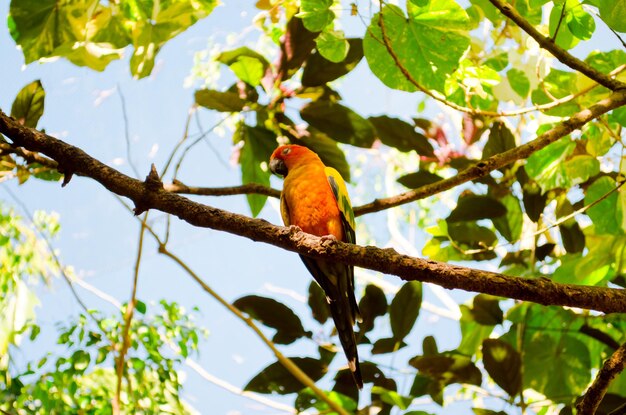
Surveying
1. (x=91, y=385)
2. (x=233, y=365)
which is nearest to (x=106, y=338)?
(x=91, y=385)

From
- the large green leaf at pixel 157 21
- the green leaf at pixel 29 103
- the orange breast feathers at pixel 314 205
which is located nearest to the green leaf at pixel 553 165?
the orange breast feathers at pixel 314 205

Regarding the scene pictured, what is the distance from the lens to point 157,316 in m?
3.10

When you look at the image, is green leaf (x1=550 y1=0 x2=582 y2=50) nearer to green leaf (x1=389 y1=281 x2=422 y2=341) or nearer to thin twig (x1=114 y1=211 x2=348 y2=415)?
green leaf (x1=389 y1=281 x2=422 y2=341)

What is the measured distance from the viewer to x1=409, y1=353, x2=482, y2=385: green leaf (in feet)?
7.41

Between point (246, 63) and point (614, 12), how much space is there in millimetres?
1334

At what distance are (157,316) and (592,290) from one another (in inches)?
88.0

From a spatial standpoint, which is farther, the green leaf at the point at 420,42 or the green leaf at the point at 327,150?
the green leaf at the point at 327,150

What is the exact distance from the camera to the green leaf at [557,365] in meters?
2.44

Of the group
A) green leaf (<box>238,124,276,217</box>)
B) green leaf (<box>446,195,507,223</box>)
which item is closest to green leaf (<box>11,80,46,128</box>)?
green leaf (<box>238,124,276,217</box>)

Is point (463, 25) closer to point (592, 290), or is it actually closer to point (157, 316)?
point (592, 290)

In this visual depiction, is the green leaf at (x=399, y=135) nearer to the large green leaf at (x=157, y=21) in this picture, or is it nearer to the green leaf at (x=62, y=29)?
the large green leaf at (x=157, y=21)

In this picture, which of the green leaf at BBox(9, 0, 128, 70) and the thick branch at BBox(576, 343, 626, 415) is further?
the green leaf at BBox(9, 0, 128, 70)

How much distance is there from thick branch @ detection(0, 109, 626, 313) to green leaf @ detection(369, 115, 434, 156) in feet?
3.24

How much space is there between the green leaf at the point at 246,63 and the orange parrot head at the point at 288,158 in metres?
0.50
